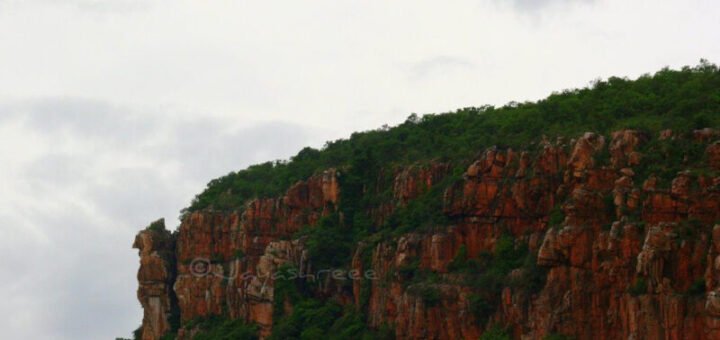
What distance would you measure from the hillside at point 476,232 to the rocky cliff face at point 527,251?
103 mm

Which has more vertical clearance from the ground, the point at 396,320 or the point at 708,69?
the point at 708,69

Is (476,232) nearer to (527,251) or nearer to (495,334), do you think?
(527,251)

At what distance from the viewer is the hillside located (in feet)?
351

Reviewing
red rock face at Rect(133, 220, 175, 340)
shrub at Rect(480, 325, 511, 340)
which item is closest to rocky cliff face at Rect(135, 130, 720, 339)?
shrub at Rect(480, 325, 511, 340)

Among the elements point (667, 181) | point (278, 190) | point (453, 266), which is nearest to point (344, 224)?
point (278, 190)

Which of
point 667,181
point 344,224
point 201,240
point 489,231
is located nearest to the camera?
point 667,181

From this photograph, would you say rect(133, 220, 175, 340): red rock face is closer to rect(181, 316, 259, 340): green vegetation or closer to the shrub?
rect(181, 316, 259, 340): green vegetation

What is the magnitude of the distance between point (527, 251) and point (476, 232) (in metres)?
5.40

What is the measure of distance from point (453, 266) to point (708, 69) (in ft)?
58.8

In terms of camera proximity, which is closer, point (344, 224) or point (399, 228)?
point (399, 228)

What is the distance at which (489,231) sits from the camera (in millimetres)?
123812

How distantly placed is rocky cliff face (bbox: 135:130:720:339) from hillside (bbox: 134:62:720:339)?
0.10 m

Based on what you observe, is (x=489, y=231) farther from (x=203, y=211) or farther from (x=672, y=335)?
(x=203, y=211)

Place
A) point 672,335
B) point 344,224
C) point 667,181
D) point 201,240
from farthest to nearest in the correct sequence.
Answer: point 201,240 → point 344,224 → point 667,181 → point 672,335
